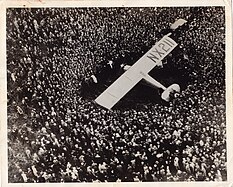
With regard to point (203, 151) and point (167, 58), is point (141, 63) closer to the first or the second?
point (167, 58)

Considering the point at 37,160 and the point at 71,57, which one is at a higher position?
the point at 71,57

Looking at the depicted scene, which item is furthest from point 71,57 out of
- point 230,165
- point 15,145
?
point 230,165

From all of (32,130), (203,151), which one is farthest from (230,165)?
(32,130)
